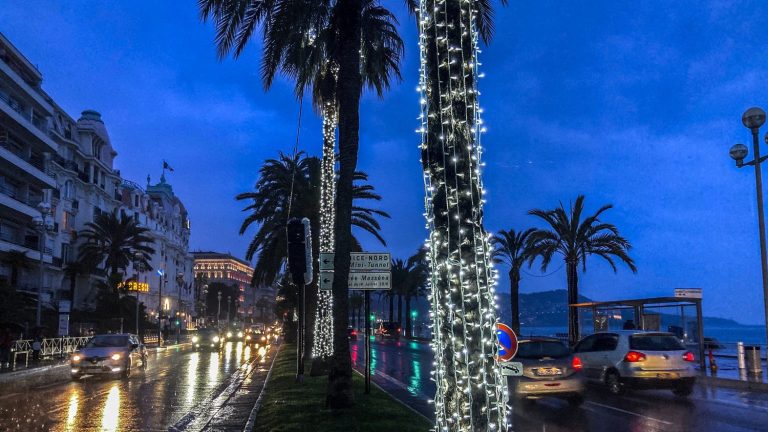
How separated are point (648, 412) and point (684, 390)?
3210mm

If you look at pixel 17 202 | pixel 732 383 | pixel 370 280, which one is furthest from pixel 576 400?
pixel 17 202

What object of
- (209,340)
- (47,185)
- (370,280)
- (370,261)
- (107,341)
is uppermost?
(47,185)

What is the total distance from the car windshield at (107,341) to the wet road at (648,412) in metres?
11.3

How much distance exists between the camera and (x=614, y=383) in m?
16.7

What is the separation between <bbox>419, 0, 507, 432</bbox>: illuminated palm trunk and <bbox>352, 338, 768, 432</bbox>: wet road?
7253 millimetres

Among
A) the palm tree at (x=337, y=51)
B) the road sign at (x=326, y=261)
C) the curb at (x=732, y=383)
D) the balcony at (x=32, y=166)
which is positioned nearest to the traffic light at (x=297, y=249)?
the road sign at (x=326, y=261)

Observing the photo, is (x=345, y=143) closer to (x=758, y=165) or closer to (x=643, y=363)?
(x=643, y=363)

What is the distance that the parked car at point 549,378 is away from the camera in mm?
14320

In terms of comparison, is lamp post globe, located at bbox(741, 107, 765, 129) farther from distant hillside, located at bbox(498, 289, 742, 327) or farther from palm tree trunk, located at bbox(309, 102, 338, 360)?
distant hillside, located at bbox(498, 289, 742, 327)

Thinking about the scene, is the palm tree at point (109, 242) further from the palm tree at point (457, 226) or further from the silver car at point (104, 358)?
the palm tree at point (457, 226)

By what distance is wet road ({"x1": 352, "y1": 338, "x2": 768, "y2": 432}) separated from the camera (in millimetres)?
11906

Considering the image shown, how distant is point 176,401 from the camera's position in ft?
52.1

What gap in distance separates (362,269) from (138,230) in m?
52.7

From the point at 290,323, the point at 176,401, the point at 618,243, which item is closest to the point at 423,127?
the point at 176,401
